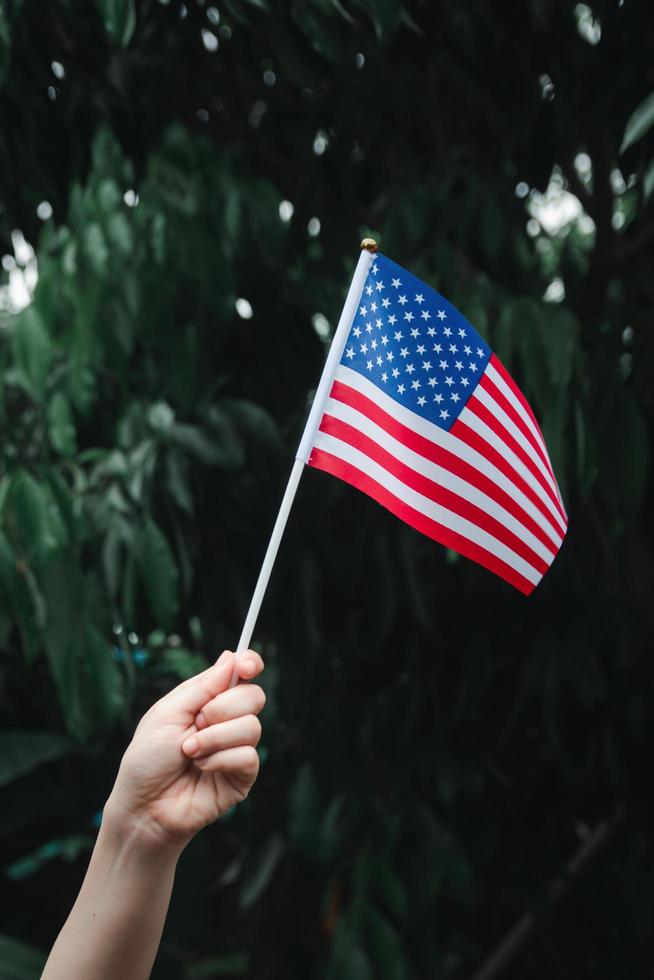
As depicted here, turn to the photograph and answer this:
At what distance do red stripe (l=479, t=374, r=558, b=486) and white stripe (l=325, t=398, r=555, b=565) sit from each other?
4.3 inches

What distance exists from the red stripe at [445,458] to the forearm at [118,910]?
25.7 inches

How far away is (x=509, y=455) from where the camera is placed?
1587 mm

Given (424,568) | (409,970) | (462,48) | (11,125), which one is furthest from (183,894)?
(462,48)

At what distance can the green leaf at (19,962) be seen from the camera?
298 cm

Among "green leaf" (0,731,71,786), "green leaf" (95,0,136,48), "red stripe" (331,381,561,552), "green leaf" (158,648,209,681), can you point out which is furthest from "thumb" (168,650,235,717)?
"green leaf" (0,731,71,786)

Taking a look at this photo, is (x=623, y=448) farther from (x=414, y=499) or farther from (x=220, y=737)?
(x=220, y=737)

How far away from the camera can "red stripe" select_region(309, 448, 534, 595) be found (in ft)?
4.89

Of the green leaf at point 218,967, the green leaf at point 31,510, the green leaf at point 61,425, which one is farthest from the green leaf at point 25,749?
the green leaf at point 218,967

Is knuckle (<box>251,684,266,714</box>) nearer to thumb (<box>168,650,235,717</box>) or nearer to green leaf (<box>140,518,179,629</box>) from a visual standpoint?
thumb (<box>168,650,235,717</box>)

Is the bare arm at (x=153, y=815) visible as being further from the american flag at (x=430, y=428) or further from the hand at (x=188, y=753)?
the american flag at (x=430, y=428)

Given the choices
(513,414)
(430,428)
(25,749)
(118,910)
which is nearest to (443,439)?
(430,428)

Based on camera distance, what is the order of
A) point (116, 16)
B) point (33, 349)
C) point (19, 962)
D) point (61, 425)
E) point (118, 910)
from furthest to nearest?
point (19, 962), point (61, 425), point (33, 349), point (116, 16), point (118, 910)

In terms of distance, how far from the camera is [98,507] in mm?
2324

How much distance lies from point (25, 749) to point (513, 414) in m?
2.40
